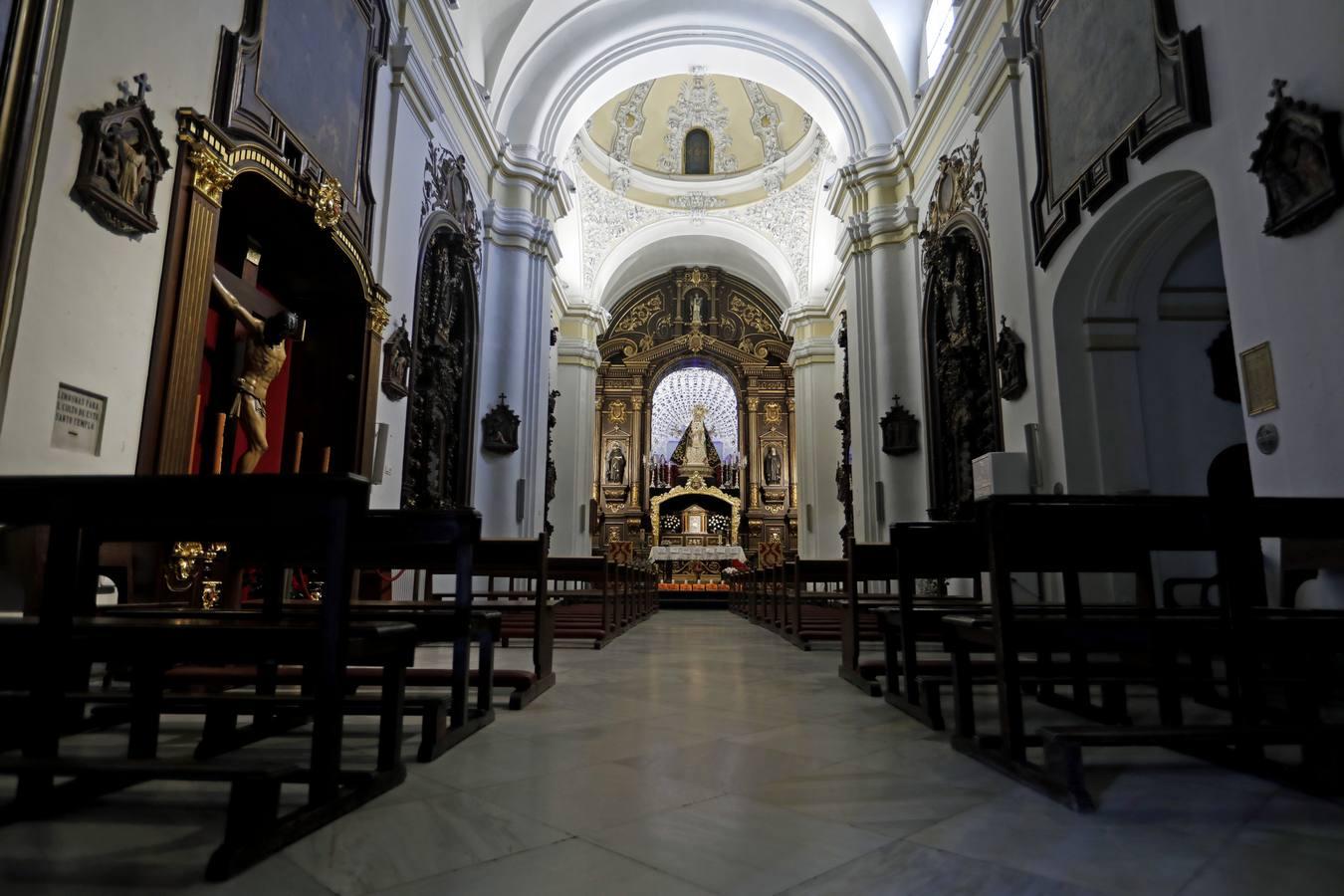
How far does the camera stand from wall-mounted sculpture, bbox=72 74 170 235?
347 centimetres

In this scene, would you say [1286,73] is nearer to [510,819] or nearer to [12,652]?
[510,819]

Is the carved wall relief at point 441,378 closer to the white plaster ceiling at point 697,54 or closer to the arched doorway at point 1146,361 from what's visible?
the white plaster ceiling at point 697,54

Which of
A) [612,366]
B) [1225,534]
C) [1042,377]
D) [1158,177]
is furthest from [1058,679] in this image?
[612,366]

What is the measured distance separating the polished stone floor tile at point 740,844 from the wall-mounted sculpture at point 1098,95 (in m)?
4.85

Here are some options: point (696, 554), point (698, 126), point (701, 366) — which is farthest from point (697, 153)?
point (696, 554)

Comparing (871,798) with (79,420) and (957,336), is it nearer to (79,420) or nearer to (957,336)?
(79,420)

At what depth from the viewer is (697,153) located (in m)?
18.2

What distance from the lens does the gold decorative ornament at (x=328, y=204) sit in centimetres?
566

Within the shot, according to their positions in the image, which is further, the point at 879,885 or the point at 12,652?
the point at 12,652

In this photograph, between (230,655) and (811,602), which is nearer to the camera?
(230,655)

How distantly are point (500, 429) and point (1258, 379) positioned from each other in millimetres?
8100

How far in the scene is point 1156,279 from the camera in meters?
6.34

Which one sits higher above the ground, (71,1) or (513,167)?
(513,167)

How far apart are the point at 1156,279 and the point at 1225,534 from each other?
200 inches
